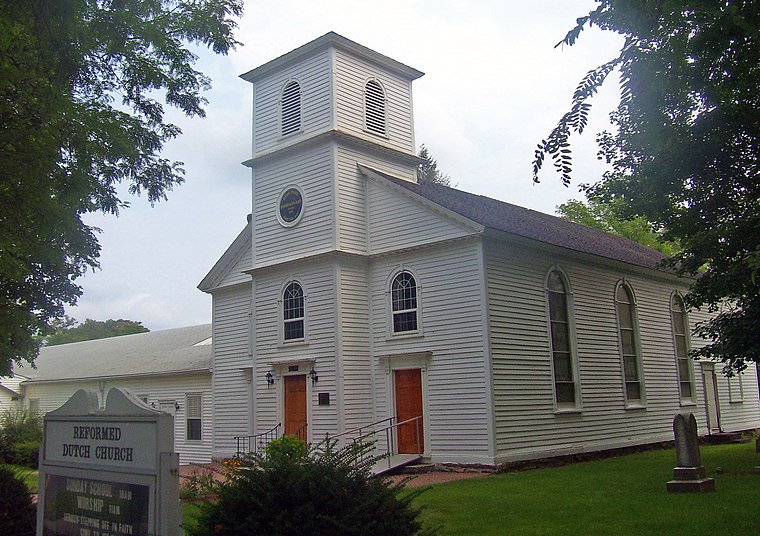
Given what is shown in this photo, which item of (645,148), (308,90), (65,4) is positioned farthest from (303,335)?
(65,4)

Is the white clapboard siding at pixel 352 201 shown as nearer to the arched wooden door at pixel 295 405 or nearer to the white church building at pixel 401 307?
the white church building at pixel 401 307

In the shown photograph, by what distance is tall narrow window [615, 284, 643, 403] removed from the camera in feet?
86.1

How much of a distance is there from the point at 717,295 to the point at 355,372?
985 cm

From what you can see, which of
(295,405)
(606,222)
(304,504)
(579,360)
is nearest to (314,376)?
(295,405)

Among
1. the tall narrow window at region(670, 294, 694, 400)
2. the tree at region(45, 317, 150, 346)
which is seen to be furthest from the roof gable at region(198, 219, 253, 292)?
the tree at region(45, 317, 150, 346)

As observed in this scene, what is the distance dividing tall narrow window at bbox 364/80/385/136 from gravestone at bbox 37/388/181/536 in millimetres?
18282

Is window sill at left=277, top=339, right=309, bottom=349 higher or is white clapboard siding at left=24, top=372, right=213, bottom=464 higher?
window sill at left=277, top=339, right=309, bottom=349

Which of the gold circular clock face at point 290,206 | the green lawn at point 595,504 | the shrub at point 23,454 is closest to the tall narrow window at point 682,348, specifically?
the green lawn at point 595,504

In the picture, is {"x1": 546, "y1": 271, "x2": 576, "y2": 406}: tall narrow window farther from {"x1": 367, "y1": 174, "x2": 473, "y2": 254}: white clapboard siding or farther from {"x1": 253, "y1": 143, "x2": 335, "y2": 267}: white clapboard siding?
{"x1": 253, "y1": 143, "x2": 335, "y2": 267}: white clapboard siding

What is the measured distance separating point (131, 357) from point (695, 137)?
31.3 meters

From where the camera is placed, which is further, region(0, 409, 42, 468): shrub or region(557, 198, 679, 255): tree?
region(557, 198, 679, 255): tree

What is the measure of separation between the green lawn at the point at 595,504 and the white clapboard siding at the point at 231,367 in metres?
11.0

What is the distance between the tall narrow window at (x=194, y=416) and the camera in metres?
31.5

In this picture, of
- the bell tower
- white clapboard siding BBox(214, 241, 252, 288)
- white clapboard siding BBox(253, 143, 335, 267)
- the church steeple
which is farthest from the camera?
white clapboard siding BBox(214, 241, 252, 288)
